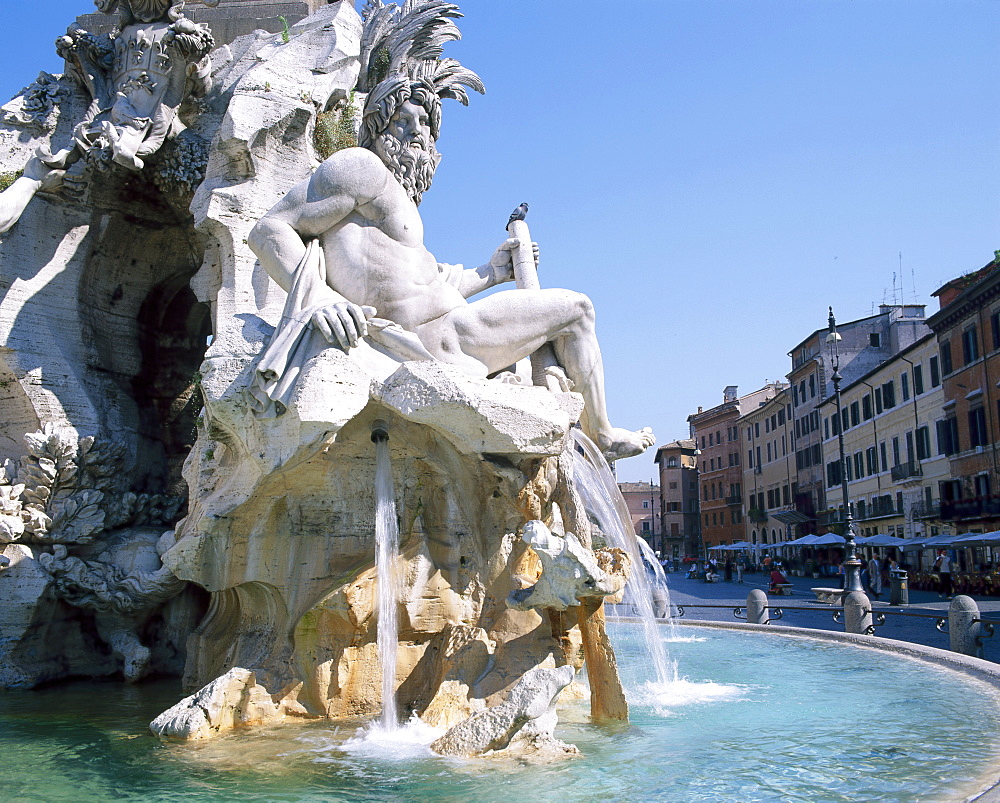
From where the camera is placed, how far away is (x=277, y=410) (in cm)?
531

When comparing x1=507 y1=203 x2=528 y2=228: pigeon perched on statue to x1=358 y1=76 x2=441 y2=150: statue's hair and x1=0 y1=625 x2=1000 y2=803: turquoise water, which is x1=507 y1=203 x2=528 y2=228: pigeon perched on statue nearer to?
x1=358 y1=76 x2=441 y2=150: statue's hair

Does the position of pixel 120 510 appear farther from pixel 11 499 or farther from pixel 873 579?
pixel 873 579

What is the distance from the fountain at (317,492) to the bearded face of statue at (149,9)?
3 cm

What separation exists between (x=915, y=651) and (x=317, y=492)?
555cm

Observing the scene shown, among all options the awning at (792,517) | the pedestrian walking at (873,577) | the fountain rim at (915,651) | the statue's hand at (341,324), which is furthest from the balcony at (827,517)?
the statue's hand at (341,324)

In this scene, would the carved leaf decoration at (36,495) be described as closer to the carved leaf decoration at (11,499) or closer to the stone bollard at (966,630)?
the carved leaf decoration at (11,499)

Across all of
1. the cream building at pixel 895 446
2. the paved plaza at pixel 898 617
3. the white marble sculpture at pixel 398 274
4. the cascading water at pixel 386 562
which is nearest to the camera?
the cascading water at pixel 386 562

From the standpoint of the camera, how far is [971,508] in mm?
30062

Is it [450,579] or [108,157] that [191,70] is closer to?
[108,157]

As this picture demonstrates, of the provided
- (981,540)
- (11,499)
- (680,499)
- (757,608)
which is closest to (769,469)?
(680,499)

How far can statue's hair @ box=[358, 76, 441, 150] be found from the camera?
22.5ft

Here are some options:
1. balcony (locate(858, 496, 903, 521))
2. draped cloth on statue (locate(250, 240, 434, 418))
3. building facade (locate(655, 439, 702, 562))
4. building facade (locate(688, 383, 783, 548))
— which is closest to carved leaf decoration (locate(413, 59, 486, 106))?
draped cloth on statue (locate(250, 240, 434, 418))

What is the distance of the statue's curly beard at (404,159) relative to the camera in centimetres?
684

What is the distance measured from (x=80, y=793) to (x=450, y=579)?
241 cm
